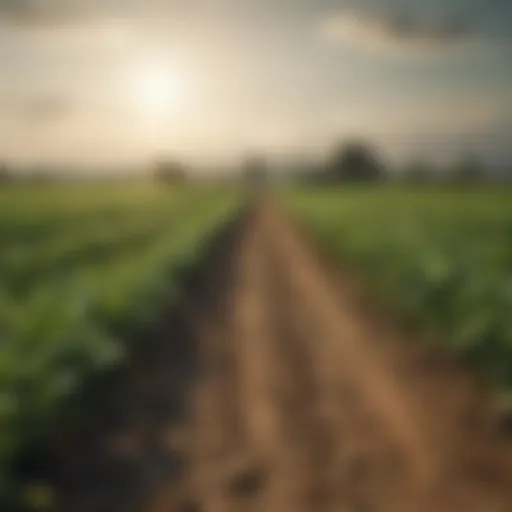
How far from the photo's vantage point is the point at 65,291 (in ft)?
12.3

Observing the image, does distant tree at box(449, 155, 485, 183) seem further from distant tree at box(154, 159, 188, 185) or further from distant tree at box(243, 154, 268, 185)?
distant tree at box(154, 159, 188, 185)

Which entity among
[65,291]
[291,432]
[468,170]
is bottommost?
[291,432]

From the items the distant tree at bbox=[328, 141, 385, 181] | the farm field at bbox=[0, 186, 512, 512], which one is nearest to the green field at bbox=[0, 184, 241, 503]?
the farm field at bbox=[0, 186, 512, 512]

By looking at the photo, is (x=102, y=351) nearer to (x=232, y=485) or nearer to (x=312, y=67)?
(x=232, y=485)

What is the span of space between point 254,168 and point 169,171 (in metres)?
0.51

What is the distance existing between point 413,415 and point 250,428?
654 mm

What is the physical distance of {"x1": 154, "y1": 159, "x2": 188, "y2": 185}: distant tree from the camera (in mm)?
3512

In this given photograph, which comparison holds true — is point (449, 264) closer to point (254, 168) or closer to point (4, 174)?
point (254, 168)

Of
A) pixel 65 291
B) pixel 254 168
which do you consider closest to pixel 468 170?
pixel 254 168

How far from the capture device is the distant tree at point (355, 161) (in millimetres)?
3697

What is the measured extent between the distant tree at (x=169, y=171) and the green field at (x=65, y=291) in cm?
13

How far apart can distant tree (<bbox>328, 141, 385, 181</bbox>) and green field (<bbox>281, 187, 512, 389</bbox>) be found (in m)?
0.36

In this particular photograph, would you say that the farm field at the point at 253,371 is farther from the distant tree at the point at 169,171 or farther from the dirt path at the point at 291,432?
the distant tree at the point at 169,171

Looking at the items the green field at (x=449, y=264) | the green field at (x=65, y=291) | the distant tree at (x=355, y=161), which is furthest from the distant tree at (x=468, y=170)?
the green field at (x=65, y=291)
